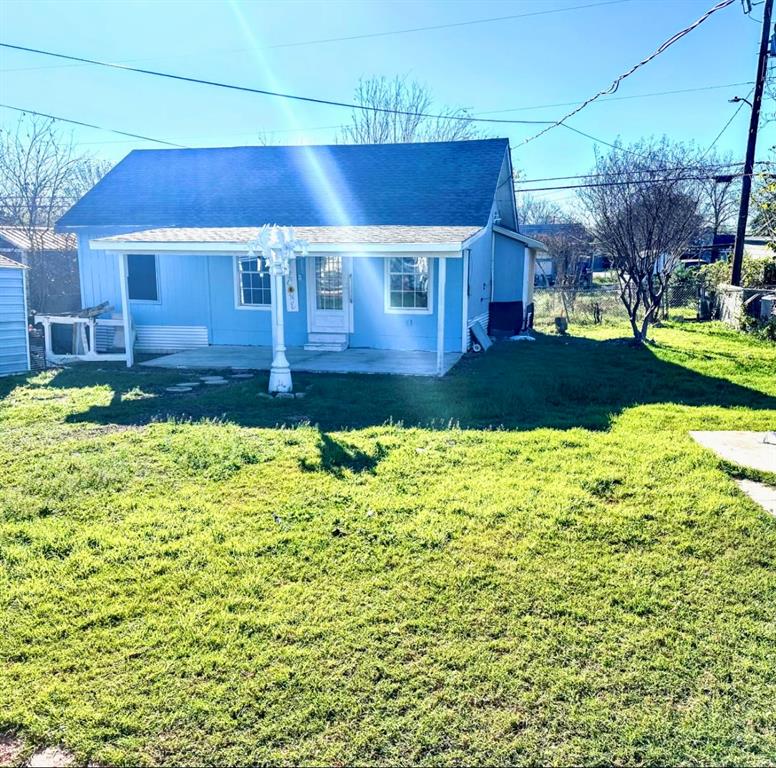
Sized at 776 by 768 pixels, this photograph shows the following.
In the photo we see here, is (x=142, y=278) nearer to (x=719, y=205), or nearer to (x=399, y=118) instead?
(x=399, y=118)

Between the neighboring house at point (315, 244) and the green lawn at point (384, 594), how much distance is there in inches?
183

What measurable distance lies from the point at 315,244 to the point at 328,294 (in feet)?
8.36

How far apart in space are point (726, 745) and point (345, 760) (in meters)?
1.55

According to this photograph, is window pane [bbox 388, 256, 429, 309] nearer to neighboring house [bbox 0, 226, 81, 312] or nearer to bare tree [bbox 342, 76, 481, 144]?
neighboring house [bbox 0, 226, 81, 312]

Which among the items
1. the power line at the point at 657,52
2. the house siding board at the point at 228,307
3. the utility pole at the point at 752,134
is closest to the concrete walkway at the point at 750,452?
the house siding board at the point at 228,307

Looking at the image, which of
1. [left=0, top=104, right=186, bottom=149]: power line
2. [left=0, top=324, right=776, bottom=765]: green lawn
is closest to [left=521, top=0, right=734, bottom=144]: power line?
[left=0, top=324, right=776, bottom=765]: green lawn

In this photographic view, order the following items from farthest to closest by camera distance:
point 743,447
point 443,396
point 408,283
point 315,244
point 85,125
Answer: point 85,125 → point 408,283 → point 315,244 → point 443,396 → point 743,447

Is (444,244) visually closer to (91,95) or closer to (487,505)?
(487,505)

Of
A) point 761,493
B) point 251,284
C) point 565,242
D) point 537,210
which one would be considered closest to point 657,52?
point 761,493

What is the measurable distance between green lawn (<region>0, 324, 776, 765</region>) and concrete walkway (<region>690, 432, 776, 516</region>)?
182 millimetres

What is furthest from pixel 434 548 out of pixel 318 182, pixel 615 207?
pixel 615 207

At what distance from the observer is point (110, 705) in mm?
2613

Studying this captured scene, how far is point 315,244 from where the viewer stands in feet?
32.1

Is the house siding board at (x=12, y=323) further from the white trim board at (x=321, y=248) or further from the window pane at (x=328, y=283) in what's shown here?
the window pane at (x=328, y=283)
